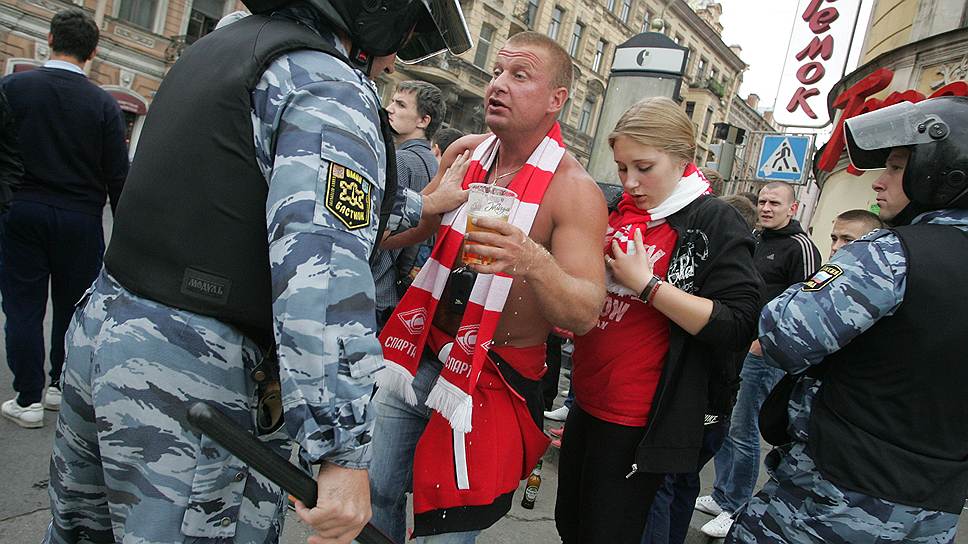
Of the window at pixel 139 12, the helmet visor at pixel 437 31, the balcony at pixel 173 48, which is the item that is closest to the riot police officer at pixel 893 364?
the helmet visor at pixel 437 31

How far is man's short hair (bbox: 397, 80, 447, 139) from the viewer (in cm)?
414

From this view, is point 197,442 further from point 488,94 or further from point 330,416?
point 488,94

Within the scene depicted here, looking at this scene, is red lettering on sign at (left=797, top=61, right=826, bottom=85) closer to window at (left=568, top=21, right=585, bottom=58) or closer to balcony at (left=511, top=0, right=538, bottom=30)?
balcony at (left=511, top=0, right=538, bottom=30)

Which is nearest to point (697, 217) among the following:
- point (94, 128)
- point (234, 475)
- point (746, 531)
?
point (746, 531)

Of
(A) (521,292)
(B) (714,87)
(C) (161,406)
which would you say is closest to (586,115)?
(B) (714,87)

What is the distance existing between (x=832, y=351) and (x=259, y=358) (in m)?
1.56

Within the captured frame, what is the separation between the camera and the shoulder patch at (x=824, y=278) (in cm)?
186

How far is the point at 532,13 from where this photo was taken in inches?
1144

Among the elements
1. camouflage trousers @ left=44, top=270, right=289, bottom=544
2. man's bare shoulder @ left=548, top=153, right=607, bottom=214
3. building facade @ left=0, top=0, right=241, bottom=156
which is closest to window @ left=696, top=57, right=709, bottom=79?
building facade @ left=0, top=0, right=241, bottom=156

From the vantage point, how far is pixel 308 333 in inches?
50.4

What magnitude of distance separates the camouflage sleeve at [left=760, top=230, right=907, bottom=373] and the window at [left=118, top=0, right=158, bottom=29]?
21.6 meters

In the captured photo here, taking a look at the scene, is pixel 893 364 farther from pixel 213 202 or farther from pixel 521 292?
pixel 213 202

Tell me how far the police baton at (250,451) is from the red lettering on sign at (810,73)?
10.2 m

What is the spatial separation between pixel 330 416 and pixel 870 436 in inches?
59.0
